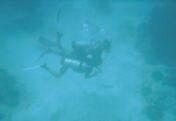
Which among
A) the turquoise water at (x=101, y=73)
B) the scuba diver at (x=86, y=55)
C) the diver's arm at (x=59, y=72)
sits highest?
the scuba diver at (x=86, y=55)

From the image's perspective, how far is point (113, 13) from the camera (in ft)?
59.7

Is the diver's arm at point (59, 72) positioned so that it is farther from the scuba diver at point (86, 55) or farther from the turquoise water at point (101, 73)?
the turquoise water at point (101, 73)

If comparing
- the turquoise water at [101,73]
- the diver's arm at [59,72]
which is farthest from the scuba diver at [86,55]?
the turquoise water at [101,73]

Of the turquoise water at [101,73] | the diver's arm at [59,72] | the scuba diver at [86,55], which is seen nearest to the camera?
the scuba diver at [86,55]

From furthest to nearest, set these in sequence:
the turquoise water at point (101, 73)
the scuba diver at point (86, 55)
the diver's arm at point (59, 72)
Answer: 1. the diver's arm at point (59, 72)
2. the turquoise water at point (101, 73)
3. the scuba diver at point (86, 55)

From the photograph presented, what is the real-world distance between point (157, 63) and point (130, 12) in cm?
660

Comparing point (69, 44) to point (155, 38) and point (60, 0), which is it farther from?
point (60, 0)

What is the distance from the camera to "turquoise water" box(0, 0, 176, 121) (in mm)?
9509

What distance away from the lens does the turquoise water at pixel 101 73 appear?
951cm

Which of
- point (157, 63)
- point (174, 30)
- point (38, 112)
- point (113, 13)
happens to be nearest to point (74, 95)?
point (38, 112)

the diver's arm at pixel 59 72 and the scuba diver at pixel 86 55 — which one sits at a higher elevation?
the scuba diver at pixel 86 55

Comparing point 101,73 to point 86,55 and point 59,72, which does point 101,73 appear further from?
point 86,55

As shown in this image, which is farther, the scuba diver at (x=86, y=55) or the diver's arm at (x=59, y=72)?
the diver's arm at (x=59, y=72)

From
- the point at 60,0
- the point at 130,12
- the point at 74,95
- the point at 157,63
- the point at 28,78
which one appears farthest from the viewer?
the point at 60,0
